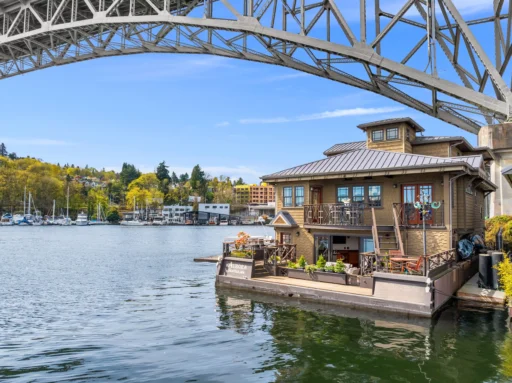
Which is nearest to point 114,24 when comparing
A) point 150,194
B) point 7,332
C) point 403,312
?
point 7,332

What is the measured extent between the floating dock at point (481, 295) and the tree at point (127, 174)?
170048 mm

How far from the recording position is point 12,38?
2877cm

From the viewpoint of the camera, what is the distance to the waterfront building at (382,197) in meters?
18.4

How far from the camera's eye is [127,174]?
579ft

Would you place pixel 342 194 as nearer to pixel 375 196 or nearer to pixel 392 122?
pixel 375 196

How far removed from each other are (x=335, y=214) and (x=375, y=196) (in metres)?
2.20

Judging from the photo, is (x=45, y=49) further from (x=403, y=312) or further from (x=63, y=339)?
(x=403, y=312)

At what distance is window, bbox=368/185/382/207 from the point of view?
20.1m

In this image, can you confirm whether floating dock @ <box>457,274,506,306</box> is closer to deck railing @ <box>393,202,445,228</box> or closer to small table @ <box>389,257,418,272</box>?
deck railing @ <box>393,202,445,228</box>

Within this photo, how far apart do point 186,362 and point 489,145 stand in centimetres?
1557

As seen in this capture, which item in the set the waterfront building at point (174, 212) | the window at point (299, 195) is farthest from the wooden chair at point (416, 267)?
the waterfront building at point (174, 212)

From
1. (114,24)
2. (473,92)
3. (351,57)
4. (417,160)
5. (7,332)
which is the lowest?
(7,332)

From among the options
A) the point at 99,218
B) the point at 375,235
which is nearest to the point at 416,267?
the point at 375,235

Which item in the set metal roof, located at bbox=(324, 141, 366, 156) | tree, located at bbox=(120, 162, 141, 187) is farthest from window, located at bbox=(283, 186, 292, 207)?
tree, located at bbox=(120, 162, 141, 187)
